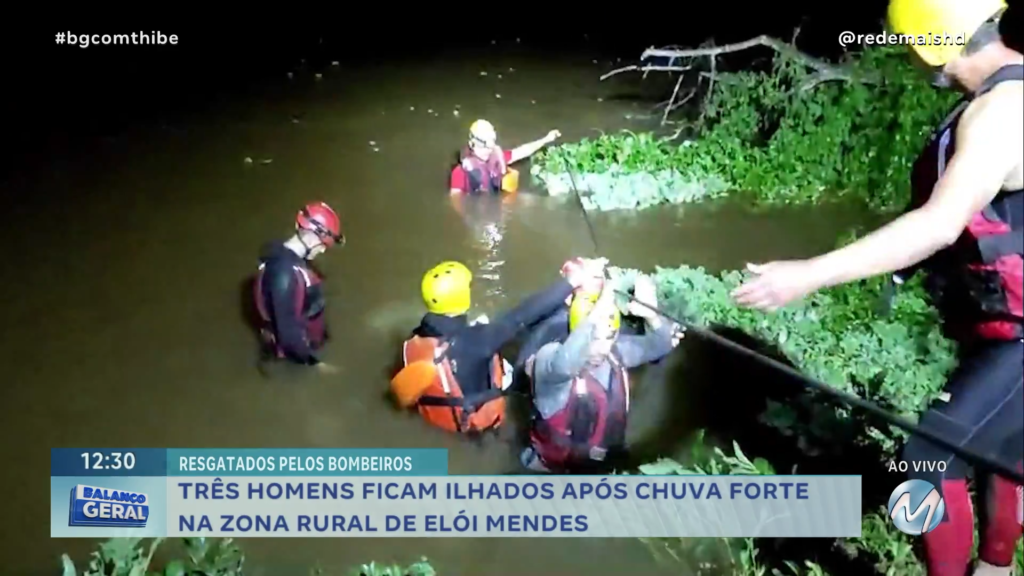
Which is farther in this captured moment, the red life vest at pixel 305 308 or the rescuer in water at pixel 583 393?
the red life vest at pixel 305 308

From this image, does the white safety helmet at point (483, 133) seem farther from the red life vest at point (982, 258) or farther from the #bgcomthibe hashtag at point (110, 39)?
the red life vest at point (982, 258)

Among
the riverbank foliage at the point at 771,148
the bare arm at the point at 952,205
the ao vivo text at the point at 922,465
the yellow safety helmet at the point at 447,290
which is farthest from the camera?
the riverbank foliage at the point at 771,148

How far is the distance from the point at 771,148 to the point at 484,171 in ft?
1.32

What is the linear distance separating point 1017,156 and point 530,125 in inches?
33.9

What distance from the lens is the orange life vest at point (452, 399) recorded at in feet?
3.71

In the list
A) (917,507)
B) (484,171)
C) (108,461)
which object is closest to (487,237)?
(484,171)

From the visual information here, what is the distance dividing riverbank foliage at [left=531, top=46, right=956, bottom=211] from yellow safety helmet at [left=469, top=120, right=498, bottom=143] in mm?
80

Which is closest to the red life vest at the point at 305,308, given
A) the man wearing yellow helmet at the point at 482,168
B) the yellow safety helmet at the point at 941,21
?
the man wearing yellow helmet at the point at 482,168

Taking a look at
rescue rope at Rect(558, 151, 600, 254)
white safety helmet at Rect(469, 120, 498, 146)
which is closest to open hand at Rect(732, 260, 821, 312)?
rescue rope at Rect(558, 151, 600, 254)

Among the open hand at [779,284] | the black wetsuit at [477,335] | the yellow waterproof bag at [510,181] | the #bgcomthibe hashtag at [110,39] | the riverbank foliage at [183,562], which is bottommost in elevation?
the riverbank foliage at [183,562]

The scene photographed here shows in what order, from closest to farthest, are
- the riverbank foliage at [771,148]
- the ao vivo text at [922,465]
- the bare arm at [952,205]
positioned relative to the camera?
the bare arm at [952,205] → the ao vivo text at [922,465] → the riverbank foliage at [771,148]

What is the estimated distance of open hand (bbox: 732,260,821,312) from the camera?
71cm

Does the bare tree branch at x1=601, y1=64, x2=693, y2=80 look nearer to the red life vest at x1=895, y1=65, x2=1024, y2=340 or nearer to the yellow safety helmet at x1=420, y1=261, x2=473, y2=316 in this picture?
the yellow safety helmet at x1=420, y1=261, x2=473, y2=316

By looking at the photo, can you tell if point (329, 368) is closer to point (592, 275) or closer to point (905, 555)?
point (592, 275)
